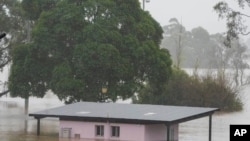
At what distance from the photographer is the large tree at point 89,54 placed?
51875 mm

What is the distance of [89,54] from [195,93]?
21993 millimetres

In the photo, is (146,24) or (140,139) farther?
(146,24)

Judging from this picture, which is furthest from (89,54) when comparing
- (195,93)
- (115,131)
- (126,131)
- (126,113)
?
(195,93)

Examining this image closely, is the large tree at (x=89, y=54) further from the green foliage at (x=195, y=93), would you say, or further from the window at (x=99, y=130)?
the window at (x=99, y=130)

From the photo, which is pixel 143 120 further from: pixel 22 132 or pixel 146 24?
pixel 146 24

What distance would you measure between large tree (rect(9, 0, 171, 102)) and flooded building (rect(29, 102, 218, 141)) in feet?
40.0

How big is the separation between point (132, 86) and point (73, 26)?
6.52m

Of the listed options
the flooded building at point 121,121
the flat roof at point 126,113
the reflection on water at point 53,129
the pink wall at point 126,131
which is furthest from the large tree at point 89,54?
the pink wall at point 126,131

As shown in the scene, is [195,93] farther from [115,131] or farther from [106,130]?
[106,130]

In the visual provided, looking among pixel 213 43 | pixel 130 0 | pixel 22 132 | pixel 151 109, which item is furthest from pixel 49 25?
pixel 213 43

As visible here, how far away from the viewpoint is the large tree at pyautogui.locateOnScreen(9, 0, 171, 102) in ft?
170

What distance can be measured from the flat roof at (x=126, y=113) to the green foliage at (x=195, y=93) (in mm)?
28192

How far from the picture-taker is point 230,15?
2111 inches

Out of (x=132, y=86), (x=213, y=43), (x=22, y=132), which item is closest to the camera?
(x=22, y=132)
